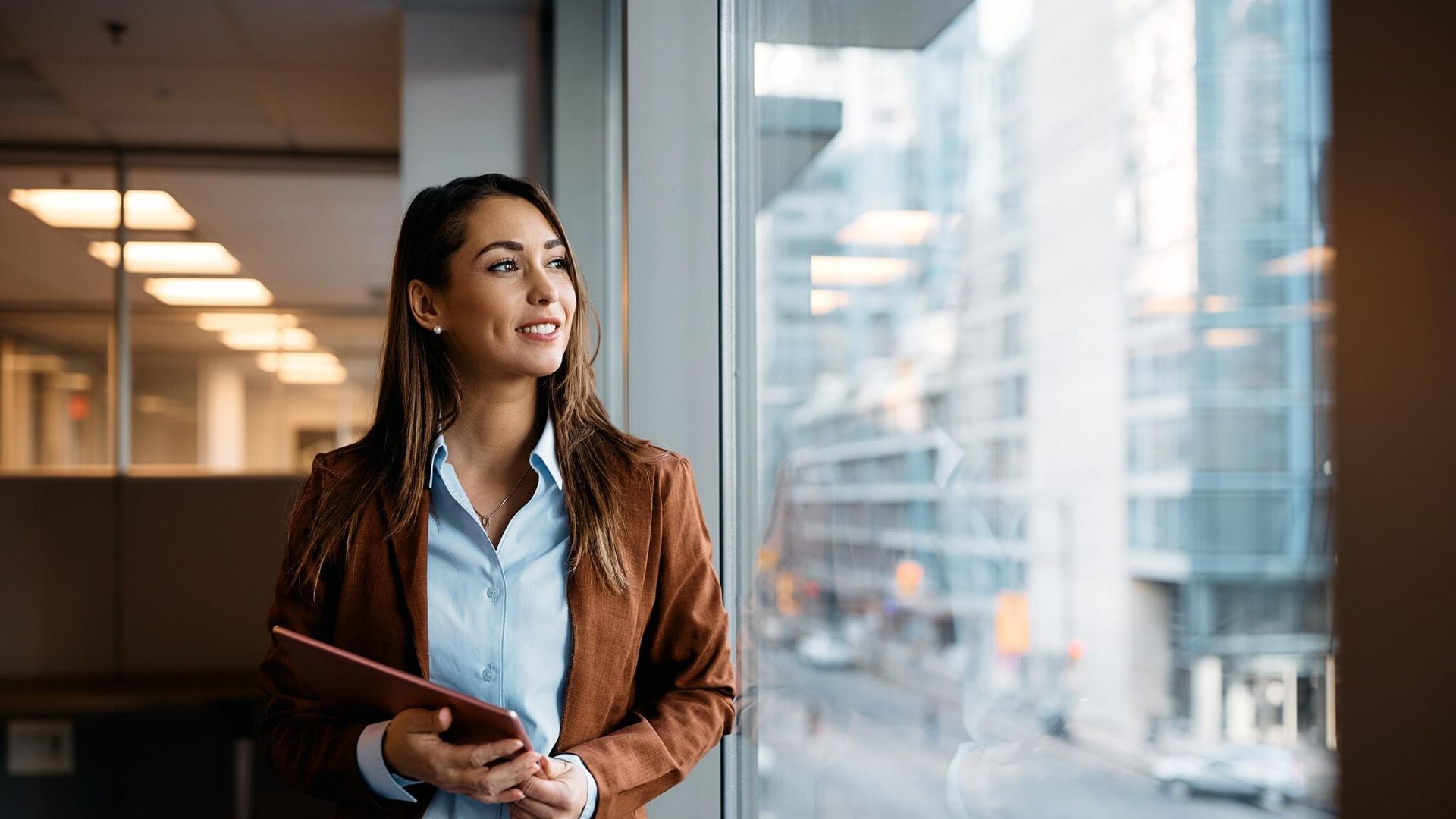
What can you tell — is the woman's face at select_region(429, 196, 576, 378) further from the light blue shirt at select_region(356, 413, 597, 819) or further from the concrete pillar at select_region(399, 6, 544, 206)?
the concrete pillar at select_region(399, 6, 544, 206)

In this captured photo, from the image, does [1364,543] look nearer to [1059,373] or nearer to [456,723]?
[1059,373]

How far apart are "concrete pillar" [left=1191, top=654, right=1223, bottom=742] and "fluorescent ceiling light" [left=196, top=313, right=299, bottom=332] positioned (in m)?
5.01

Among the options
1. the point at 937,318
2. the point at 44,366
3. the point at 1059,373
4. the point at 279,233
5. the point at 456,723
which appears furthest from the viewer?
the point at 279,233

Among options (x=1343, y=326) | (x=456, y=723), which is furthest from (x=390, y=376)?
(x=1343, y=326)

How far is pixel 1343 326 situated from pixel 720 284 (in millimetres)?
1474

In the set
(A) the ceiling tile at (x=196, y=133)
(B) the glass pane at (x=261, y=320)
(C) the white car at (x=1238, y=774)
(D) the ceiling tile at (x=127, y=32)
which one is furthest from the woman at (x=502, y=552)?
(A) the ceiling tile at (x=196, y=133)

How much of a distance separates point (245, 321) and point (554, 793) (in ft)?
14.2

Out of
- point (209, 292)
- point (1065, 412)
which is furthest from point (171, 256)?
point (1065, 412)

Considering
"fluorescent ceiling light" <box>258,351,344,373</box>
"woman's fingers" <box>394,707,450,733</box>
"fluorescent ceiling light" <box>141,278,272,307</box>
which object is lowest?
"woman's fingers" <box>394,707,450,733</box>

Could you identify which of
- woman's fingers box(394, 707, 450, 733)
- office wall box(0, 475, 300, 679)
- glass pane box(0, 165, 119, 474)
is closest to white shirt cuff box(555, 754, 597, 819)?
woman's fingers box(394, 707, 450, 733)

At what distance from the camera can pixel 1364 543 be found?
334 mm

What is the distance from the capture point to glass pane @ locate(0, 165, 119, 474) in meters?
4.53

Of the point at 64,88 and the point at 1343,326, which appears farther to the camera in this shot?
the point at 64,88

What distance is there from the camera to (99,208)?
4680 mm
